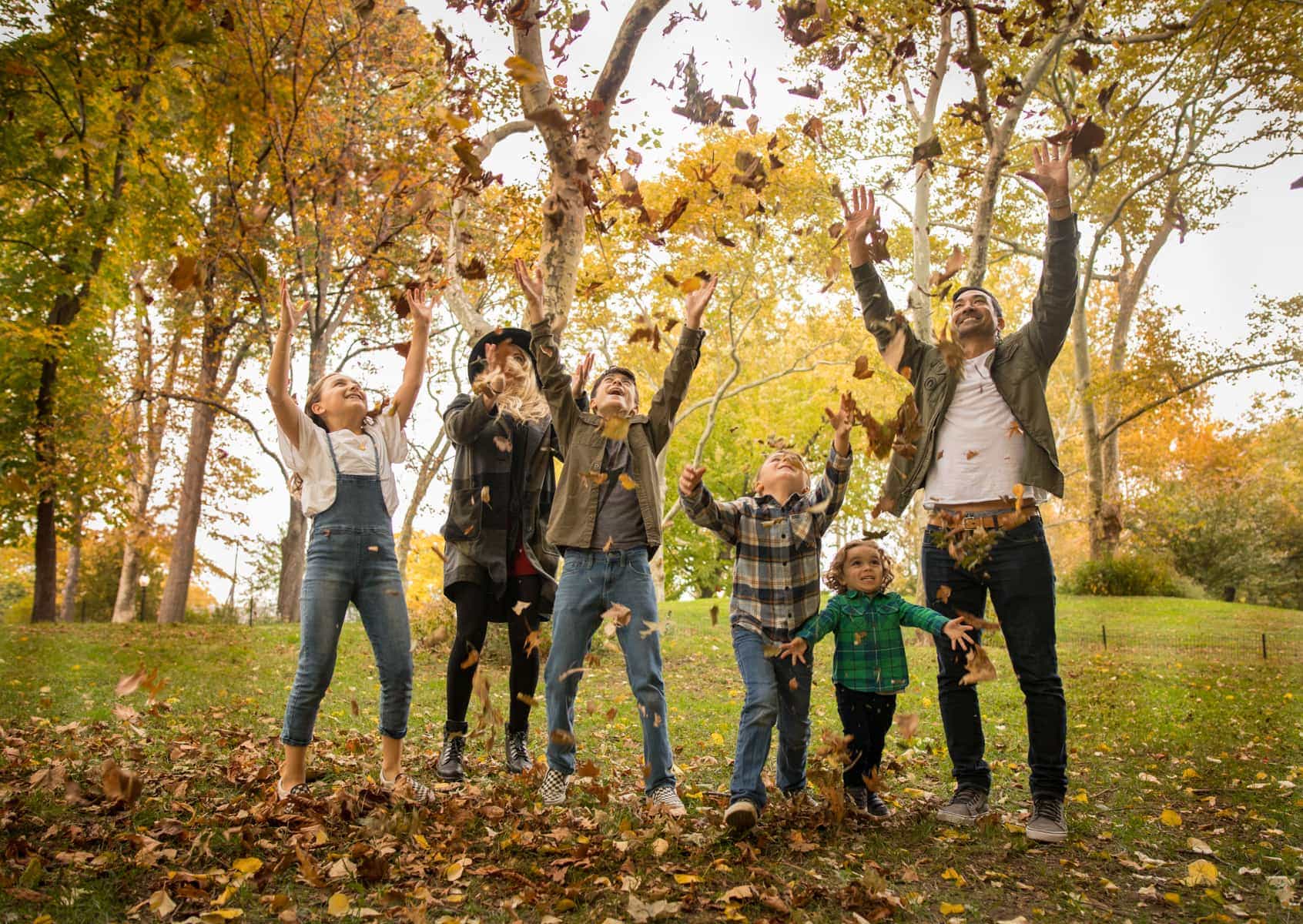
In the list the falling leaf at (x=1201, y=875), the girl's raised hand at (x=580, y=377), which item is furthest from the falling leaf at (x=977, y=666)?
the girl's raised hand at (x=580, y=377)

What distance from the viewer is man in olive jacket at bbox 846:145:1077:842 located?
12.5 ft

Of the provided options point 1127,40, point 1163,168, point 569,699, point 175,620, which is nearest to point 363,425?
point 569,699

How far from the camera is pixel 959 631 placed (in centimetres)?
380

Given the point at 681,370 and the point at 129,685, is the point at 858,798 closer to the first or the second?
the point at 681,370

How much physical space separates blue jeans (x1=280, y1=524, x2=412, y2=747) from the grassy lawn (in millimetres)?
384

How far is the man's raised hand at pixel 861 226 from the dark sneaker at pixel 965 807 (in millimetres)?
2484

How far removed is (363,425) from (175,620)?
16583 mm

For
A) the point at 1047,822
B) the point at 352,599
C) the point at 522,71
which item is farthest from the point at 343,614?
the point at 522,71

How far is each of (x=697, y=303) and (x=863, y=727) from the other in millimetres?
2071

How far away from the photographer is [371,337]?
20484mm

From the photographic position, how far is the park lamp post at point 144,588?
72.8 ft

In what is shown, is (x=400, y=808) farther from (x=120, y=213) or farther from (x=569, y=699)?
(x=120, y=213)

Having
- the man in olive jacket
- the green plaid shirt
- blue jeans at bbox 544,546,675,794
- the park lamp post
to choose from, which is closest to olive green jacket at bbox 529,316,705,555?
blue jeans at bbox 544,546,675,794

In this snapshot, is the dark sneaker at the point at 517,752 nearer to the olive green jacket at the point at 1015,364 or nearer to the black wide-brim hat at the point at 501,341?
the black wide-brim hat at the point at 501,341
